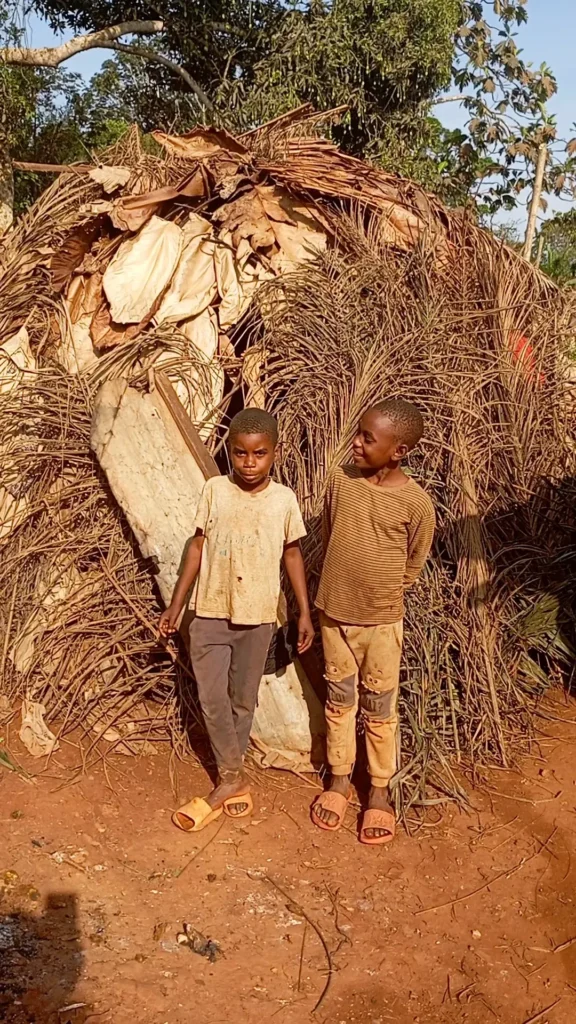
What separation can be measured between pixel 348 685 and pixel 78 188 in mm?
3452

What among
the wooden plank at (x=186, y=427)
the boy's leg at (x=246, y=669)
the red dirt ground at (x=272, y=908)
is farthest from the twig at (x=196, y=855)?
the wooden plank at (x=186, y=427)

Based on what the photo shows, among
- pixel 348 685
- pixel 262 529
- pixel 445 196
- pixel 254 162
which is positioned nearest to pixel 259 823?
pixel 348 685

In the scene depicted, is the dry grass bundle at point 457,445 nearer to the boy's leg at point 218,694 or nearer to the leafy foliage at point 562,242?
the boy's leg at point 218,694

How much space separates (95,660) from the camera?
3.98 metres

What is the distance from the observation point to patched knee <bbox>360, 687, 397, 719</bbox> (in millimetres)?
3359

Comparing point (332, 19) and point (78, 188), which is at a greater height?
point (332, 19)

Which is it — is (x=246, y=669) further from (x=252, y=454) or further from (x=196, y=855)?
(x=252, y=454)

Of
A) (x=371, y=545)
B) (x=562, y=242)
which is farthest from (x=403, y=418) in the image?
(x=562, y=242)

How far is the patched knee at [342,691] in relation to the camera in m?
3.37

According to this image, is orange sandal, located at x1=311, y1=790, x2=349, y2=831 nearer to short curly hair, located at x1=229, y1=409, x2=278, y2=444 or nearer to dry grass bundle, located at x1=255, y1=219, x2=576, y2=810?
dry grass bundle, located at x1=255, y1=219, x2=576, y2=810

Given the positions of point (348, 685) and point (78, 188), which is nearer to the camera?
point (348, 685)

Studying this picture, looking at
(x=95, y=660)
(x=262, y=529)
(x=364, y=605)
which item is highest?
(x=262, y=529)

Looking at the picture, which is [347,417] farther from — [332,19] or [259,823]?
[332,19]

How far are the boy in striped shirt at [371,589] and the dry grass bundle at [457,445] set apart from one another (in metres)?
0.35
